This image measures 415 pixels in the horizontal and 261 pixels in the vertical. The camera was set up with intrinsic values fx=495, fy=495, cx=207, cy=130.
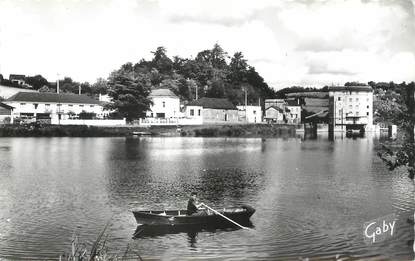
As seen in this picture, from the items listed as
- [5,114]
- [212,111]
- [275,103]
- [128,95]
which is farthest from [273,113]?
[5,114]

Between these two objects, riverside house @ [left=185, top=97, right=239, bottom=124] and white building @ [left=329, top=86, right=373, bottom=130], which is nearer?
riverside house @ [left=185, top=97, right=239, bottom=124]

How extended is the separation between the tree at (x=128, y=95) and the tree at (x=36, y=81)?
40.0m

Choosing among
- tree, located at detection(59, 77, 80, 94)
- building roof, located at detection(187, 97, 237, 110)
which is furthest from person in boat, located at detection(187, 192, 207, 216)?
tree, located at detection(59, 77, 80, 94)

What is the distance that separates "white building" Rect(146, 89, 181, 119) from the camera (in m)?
90.5

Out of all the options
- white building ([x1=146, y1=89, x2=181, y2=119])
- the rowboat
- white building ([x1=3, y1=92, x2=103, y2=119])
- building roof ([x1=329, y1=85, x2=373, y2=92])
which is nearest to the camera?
the rowboat

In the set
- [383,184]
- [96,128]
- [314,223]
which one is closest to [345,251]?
[314,223]

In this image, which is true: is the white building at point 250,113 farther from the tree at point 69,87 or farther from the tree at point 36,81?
the tree at point 36,81

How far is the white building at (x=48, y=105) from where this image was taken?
81812mm

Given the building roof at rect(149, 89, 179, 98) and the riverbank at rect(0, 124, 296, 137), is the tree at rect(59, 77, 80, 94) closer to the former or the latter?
the building roof at rect(149, 89, 179, 98)

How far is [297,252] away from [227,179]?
16.4m

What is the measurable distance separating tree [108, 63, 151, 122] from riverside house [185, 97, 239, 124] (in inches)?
467

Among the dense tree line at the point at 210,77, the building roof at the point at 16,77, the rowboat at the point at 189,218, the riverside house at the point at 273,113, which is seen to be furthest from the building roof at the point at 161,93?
the rowboat at the point at 189,218

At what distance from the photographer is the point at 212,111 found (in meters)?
94.3

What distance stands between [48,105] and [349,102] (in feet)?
239
